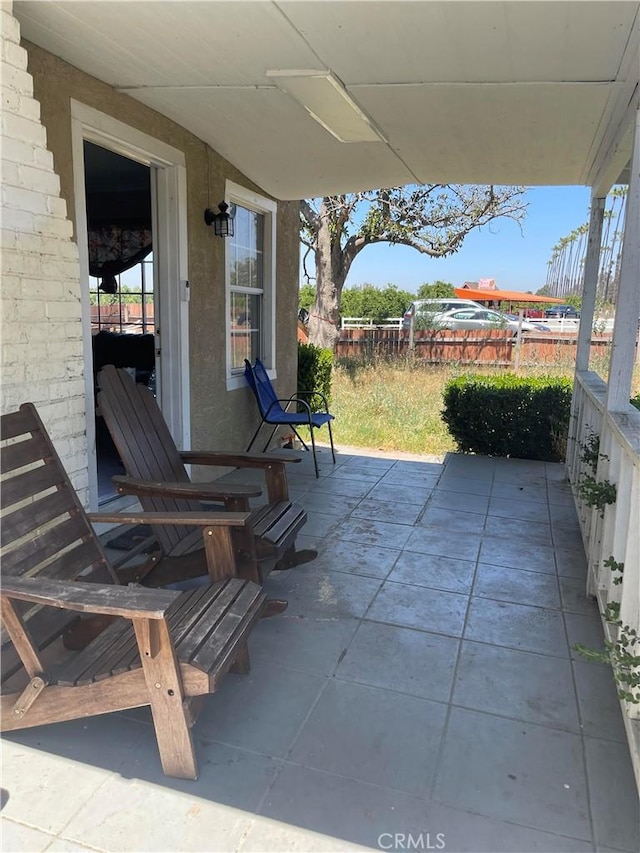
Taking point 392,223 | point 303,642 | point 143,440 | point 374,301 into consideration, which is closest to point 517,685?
point 303,642

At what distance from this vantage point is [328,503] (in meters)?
4.20

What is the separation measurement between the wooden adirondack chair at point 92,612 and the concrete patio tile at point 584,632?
4.34 feet

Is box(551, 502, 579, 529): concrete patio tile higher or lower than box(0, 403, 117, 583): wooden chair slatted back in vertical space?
lower

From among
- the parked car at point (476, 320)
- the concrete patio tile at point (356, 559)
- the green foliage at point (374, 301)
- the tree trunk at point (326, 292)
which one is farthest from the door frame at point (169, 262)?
the green foliage at point (374, 301)

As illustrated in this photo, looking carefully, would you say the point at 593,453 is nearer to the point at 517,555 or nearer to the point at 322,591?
the point at 517,555

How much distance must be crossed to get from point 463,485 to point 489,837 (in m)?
3.32

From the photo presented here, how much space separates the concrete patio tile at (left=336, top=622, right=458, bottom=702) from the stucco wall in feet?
7.63

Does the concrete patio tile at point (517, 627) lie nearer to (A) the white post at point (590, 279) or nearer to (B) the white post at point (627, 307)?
(B) the white post at point (627, 307)

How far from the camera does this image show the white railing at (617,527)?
1869 mm

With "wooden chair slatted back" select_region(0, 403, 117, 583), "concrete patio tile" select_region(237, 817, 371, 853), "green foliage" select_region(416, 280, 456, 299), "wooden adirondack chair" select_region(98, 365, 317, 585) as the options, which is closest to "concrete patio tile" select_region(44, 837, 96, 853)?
"concrete patio tile" select_region(237, 817, 371, 853)

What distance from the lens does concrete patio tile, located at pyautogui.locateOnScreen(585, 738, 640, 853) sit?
153 cm

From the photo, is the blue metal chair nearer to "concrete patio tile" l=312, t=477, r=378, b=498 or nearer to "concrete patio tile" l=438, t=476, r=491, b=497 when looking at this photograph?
"concrete patio tile" l=312, t=477, r=378, b=498

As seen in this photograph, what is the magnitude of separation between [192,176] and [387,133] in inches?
51.6

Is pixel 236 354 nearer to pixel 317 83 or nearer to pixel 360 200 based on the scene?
pixel 317 83
